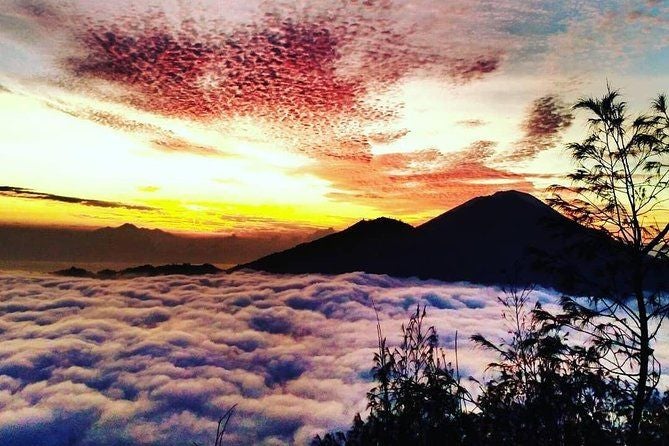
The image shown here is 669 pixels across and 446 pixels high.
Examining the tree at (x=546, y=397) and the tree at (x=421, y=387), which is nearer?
the tree at (x=421, y=387)

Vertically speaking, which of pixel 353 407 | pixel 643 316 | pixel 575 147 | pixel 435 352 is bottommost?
pixel 353 407

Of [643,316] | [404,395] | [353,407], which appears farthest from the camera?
[353,407]

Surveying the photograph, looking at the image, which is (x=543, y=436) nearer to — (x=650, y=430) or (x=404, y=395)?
(x=404, y=395)

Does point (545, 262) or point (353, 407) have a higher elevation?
point (545, 262)

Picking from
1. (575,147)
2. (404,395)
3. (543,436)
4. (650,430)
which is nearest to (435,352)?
(404,395)

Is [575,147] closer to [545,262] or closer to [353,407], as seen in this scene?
[545,262]

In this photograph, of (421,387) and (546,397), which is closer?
(421,387)

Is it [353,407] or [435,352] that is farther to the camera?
[353,407]

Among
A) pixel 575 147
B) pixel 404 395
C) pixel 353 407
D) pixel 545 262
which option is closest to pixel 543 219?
pixel 545 262

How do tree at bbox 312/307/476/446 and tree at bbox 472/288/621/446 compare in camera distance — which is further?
tree at bbox 472/288/621/446

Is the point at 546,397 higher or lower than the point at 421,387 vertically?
lower

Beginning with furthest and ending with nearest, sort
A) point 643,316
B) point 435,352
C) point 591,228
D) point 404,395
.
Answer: point 591,228 → point 643,316 → point 435,352 → point 404,395
